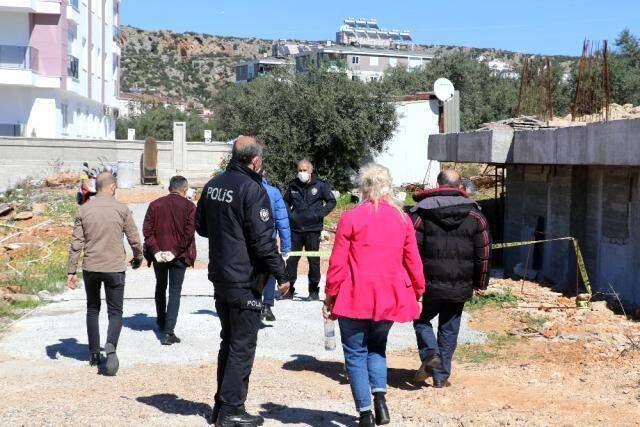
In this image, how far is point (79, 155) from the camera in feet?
113

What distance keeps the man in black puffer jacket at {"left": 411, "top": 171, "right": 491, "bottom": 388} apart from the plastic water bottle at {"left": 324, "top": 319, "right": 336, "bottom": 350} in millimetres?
1548

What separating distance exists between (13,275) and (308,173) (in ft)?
19.2

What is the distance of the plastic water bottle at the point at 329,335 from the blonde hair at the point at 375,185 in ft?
9.28

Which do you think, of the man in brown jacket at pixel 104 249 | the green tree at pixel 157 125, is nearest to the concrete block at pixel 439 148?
the man in brown jacket at pixel 104 249

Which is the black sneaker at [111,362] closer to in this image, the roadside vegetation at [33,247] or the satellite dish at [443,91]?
the roadside vegetation at [33,247]

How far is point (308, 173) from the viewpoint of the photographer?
40.3 ft

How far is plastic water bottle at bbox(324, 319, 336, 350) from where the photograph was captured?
908 centimetres

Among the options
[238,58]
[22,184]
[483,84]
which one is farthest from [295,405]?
[238,58]

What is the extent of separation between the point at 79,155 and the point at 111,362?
89.8ft

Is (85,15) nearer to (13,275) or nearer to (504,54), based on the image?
(13,275)

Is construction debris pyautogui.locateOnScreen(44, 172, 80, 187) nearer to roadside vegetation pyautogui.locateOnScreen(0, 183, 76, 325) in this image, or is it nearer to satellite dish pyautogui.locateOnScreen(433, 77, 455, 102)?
roadside vegetation pyautogui.locateOnScreen(0, 183, 76, 325)

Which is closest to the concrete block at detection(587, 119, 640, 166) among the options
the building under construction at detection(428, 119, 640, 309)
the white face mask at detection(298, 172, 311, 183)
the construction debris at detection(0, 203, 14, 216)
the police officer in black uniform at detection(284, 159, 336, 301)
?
the building under construction at detection(428, 119, 640, 309)

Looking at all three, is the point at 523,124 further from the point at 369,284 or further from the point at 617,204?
the point at 369,284

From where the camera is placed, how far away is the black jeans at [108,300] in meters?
8.48
